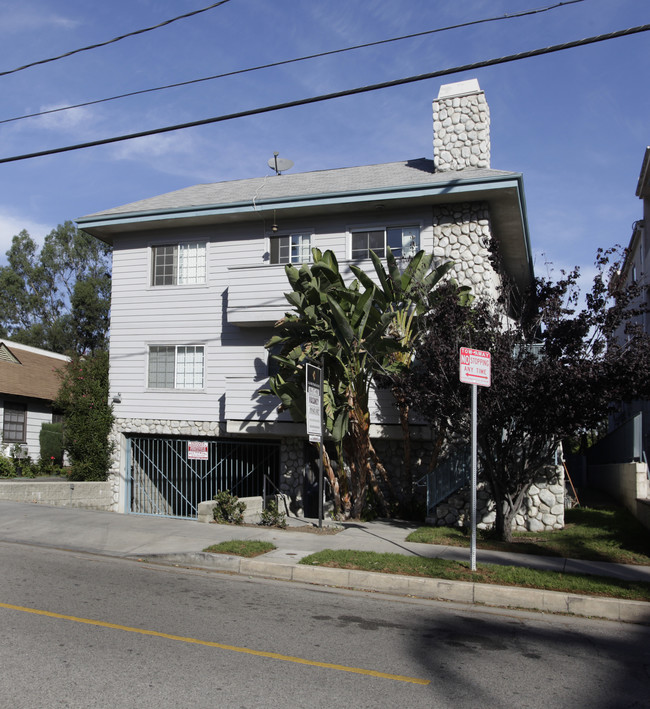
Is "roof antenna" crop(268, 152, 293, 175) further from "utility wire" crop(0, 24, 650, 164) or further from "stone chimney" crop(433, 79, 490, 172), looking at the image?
"utility wire" crop(0, 24, 650, 164)

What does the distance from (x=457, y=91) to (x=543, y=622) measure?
14366 millimetres

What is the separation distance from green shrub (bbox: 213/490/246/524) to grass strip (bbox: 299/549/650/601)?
4.01m

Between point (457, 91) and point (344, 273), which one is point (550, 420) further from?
point (457, 91)

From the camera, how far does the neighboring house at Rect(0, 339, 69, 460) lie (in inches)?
945

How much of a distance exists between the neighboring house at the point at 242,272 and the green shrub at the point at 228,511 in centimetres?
225

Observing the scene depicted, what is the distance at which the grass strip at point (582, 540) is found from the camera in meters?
10.9

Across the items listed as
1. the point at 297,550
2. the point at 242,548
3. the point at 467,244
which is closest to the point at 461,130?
the point at 467,244

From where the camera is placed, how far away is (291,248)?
18281mm

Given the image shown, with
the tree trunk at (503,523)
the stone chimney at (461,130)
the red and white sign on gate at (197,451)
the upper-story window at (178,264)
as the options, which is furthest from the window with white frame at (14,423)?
the tree trunk at (503,523)

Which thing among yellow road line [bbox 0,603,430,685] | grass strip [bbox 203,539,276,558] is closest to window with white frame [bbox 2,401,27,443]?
grass strip [bbox 203,539,276,558]

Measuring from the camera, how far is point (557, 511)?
1398 centimetres

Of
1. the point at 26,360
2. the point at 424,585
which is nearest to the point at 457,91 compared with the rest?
the point at 424,585

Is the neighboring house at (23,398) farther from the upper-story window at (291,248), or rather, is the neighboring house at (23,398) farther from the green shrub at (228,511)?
the green shrub at (228,511)

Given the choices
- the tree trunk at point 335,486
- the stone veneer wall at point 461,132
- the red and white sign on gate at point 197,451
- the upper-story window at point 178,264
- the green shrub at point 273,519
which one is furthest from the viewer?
the upper-story window at point 178,264
